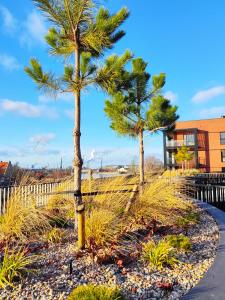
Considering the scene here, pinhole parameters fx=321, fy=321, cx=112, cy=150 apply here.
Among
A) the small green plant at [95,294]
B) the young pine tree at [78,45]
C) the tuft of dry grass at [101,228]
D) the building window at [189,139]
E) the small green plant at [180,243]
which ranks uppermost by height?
the building window at [189,139]

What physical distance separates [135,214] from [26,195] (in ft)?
6.48

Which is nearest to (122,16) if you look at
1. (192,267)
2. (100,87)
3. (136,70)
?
(100,87)

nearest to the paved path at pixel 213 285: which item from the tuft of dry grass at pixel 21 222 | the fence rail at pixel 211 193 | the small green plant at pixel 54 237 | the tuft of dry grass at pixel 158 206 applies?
the tuft of dry grass at pixel 158 206

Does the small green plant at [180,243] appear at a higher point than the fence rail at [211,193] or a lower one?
lower

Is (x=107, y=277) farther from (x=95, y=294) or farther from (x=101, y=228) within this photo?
(x=101, y=228)

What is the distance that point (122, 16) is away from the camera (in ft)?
19.1

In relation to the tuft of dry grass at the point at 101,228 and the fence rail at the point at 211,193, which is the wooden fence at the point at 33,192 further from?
the fence rail at the point at 211,193

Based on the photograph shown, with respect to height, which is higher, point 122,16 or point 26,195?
point 122,16

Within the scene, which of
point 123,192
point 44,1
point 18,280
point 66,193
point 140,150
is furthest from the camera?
point 140,150

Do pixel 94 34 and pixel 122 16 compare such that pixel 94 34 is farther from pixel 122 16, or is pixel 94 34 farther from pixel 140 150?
pixel 140 150

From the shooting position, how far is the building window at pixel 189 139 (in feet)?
132

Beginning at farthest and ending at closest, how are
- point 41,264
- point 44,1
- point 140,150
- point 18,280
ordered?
1. point 140,150
2. point 44,1
3. point 41,264
4. point 18,280

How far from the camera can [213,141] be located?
1588 inches

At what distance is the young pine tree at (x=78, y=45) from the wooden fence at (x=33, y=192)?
1.19 metres
